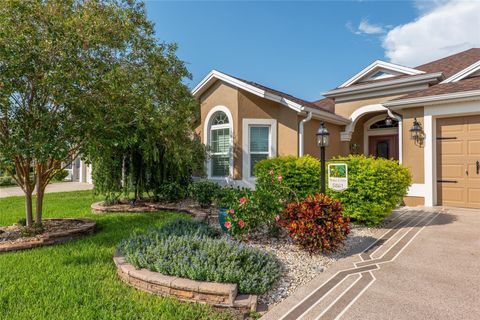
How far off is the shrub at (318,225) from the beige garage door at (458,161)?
18.4ft

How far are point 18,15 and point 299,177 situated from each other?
6496 millimetres

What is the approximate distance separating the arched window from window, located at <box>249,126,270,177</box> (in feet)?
2.83

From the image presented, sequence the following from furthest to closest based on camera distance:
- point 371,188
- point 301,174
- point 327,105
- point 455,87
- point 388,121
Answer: point 327,105
point 388,121
point 455,87
point 301,174
point 371,188

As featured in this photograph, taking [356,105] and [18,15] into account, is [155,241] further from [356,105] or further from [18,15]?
[356,105]

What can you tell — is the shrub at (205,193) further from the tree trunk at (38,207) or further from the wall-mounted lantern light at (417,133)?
the wall-mounted lantern light at (417,133)

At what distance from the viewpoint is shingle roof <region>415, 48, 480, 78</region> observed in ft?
37.1

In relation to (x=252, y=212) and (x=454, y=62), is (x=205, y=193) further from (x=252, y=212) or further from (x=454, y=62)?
(x=454, y=62)

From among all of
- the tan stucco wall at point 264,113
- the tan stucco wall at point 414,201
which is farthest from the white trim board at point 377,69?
the tan stucco wall at point 414,201

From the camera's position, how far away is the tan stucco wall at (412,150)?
8.43m

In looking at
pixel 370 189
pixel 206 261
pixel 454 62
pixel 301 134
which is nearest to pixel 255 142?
pixel 301 134

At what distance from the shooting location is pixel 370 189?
240 inches

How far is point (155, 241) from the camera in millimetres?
4266

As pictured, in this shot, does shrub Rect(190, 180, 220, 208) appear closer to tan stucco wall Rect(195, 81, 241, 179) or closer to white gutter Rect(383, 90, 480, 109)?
tan stucco wall Rect(195, 81, 241, 179)

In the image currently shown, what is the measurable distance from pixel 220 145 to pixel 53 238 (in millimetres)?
6189
